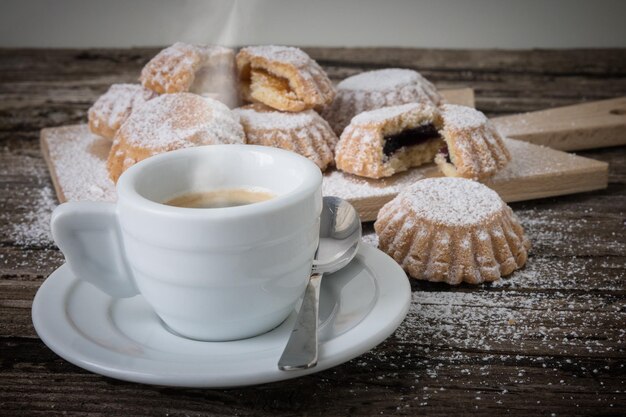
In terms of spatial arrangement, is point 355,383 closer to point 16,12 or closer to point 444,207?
point 444,207

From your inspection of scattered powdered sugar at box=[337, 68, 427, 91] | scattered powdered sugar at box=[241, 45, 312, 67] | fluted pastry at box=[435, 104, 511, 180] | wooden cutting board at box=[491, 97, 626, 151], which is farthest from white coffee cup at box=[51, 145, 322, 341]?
wooden cutting board at box=[491, 97, 626, 151]

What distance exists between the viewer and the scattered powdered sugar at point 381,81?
6.27 ft

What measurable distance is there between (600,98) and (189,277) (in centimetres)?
205

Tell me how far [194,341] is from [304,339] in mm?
155

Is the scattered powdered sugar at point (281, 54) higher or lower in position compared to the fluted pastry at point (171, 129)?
higher

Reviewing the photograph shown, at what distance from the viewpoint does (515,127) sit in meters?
2.03

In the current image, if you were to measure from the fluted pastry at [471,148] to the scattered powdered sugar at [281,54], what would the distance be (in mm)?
382

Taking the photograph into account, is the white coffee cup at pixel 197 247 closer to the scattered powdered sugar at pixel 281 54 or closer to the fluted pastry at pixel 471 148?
the fluted pastry at pixel 471 148

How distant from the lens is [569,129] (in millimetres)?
1984

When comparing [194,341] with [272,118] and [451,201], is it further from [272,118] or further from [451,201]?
[272,118]

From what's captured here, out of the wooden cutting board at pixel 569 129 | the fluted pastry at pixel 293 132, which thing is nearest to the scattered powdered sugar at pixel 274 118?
the fluted pastry at pixel 293 132

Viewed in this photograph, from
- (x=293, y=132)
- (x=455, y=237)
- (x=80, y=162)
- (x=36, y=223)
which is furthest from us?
(x=80, y=162)

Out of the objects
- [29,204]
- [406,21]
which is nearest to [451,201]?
[29,204]

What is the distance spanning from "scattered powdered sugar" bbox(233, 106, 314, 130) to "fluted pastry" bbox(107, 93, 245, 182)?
2.5 inches
